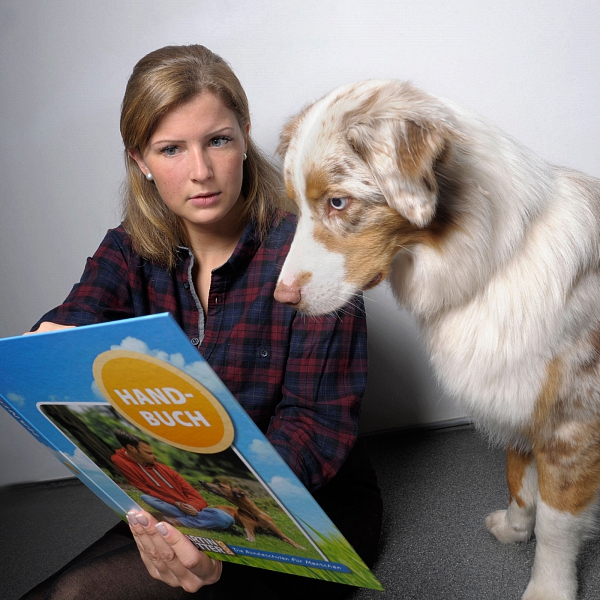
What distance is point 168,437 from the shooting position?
0.96 metres

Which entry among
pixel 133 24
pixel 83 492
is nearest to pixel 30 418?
pixel 133 24

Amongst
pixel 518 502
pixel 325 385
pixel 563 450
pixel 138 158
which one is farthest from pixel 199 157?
pixel 518 502

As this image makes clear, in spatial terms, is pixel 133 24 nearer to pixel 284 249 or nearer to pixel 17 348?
pixel 284 249

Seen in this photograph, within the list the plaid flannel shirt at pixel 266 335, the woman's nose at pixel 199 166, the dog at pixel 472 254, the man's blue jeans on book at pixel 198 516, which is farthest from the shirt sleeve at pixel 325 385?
the woman's nose at pixel 199 166

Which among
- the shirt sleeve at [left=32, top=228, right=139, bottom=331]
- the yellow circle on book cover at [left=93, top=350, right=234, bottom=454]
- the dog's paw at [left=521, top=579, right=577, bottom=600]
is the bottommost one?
the dog's paw at [left=521, top=579, right=577, bottom=600]

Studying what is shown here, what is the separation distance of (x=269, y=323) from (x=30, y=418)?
1.90 ft

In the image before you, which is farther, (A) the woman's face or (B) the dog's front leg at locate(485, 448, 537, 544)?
(B) the dog's front leg at locate(485, 448, 537, 544)

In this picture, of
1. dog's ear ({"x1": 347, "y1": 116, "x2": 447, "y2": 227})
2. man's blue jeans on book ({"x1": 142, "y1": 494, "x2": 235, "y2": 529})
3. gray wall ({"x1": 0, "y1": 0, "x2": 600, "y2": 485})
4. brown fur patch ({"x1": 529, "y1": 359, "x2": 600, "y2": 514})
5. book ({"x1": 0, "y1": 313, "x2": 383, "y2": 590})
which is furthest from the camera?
gray wall ({"x1": 0, "y1": 0, "x2": 600, "y2": 485})

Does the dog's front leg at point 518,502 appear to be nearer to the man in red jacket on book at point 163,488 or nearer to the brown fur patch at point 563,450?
the brown fur patch at point 563,450

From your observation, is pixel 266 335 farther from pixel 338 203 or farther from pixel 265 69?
pixel 265 69

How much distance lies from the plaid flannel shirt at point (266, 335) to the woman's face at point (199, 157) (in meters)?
0.15

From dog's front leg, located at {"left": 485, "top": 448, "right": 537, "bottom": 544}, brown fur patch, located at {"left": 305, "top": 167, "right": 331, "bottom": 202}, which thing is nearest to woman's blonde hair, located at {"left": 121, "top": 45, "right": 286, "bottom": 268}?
brown fur patch, located at {"left": 305, "top": 167, "right": 331, "bottom": 202}

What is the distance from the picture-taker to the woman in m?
1.29

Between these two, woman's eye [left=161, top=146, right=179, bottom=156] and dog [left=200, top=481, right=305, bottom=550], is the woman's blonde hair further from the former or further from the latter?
dog [left=200, top=481, right=305, bottom=550]
